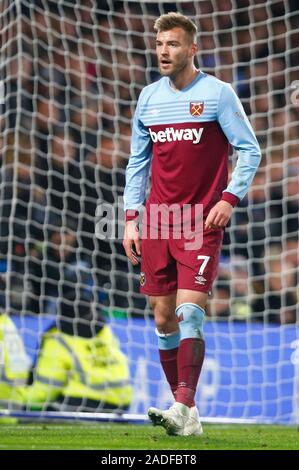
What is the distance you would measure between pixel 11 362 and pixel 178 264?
2.38 meters

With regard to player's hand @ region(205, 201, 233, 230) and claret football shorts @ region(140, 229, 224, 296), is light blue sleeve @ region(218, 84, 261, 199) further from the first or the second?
claret football shorts @ region(140, 229, 224, 296)

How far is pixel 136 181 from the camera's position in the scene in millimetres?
5234

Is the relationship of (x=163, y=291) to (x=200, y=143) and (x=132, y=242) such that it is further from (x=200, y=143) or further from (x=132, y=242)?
(x=200, y=143)

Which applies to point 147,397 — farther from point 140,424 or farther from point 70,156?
point 70,156

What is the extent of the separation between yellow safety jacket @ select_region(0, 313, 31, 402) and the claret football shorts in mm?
2098

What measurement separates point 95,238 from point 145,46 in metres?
1.67

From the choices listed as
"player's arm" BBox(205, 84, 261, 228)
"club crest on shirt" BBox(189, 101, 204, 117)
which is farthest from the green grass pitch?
"club crest on shirt" BBox(189, 101, 204, 117)

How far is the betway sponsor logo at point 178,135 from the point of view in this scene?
495cm

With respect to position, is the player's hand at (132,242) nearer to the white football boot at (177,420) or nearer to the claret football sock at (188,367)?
the claret football sock at (188,367)

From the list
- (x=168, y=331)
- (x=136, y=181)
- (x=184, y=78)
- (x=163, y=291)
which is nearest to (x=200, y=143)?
(x=184, y=78)

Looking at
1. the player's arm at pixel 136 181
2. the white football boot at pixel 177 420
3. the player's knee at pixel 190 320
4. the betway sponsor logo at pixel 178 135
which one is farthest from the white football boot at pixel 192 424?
the betway sponsor logo at pixel 178 135

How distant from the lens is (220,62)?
29.1 feet

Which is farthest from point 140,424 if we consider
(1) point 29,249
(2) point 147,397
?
(1) point 29,249

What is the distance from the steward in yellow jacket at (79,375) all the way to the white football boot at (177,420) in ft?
7.37
